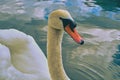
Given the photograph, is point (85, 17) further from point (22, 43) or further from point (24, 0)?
point (22, 43)

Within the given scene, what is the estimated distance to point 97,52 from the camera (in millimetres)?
3652

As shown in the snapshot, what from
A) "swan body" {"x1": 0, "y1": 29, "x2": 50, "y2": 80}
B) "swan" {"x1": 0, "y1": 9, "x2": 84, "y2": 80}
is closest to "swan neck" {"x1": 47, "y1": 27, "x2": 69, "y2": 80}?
"swan" {"x1": 0, "y1": 9, "x2": 84, "y2": 80}

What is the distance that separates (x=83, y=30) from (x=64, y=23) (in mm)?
2315

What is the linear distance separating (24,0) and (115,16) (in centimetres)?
153

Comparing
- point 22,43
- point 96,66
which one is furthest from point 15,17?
point 22,43

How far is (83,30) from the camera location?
429 centimetres

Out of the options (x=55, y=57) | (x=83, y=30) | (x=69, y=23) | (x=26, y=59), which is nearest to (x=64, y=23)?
(x=69, y=23)

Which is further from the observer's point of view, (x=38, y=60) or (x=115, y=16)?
(x=115, y=16)

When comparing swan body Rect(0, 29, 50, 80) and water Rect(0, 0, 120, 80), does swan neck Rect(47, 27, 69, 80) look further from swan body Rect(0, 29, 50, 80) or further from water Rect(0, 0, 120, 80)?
water Rect(0, 0, 120, 80)

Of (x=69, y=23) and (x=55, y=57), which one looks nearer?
(x=69, y=23)

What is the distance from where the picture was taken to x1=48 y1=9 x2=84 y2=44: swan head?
6.45ft

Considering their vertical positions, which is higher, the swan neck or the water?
the swan neck

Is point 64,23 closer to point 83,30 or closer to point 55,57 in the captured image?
point 55,57

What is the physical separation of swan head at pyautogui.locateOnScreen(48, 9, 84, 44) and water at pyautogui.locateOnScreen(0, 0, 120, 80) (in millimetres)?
1065
